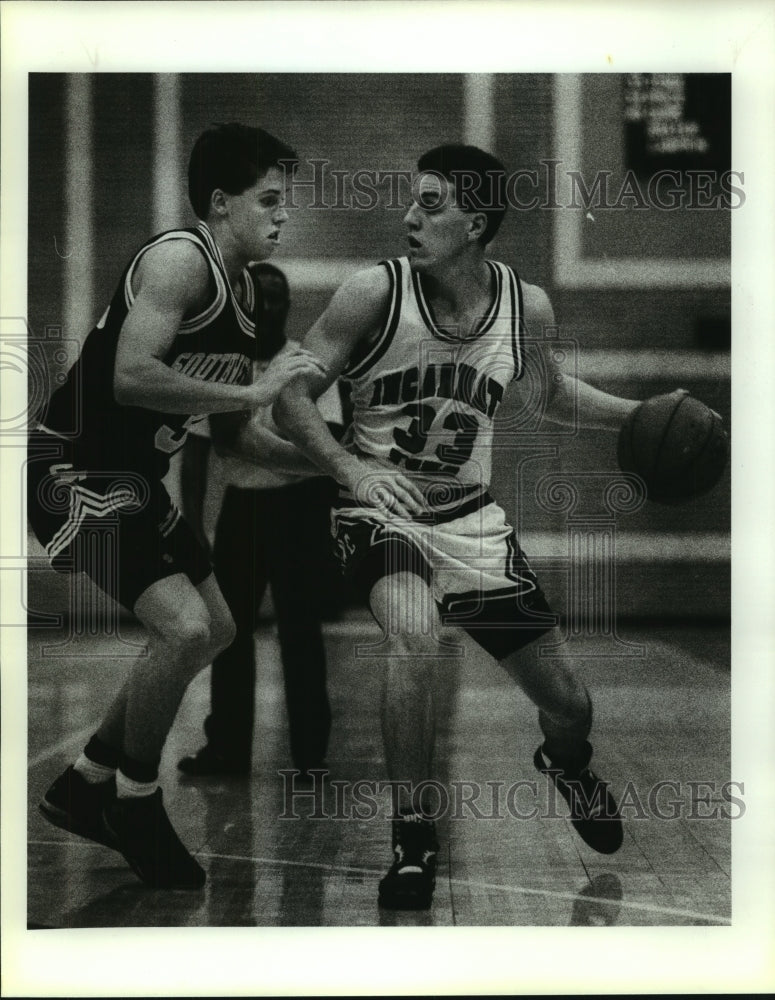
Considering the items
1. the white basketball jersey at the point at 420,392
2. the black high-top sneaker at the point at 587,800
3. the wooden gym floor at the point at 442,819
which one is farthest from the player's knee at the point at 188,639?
the black high-top sneaker at the point at 587,800

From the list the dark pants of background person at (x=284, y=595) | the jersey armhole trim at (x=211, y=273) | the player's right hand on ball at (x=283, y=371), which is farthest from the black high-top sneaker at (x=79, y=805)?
the jersey armhole trim at (x=211, y=273)

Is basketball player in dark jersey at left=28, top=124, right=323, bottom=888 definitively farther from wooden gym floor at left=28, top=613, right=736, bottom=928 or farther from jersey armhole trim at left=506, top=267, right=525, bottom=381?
jersey armhole trim at left=506, top=267, right=525, bottom=381

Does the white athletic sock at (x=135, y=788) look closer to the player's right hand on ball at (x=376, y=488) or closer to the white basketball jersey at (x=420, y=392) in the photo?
the player's right hand on ball at (x=376, y=488)

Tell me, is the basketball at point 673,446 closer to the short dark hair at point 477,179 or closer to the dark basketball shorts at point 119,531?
the short dark hair at point 477,179

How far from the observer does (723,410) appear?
4656mm

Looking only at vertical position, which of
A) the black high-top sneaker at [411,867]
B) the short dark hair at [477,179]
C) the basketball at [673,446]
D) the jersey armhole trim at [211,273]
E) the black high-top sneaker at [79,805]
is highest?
the short dark hair at [477,179]

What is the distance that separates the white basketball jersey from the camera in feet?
15.0

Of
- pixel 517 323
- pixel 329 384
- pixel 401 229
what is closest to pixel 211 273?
pixel 329 384

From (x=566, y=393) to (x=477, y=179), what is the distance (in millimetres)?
819

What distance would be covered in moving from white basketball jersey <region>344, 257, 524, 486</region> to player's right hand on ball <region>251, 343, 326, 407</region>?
0.13 metres

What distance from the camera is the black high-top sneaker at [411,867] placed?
455 centimetres

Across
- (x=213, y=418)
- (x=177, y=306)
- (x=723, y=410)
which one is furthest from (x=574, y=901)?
(x=177, y=306)

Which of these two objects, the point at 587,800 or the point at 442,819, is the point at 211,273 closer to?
the point at 442,819

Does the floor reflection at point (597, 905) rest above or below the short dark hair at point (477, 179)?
below
